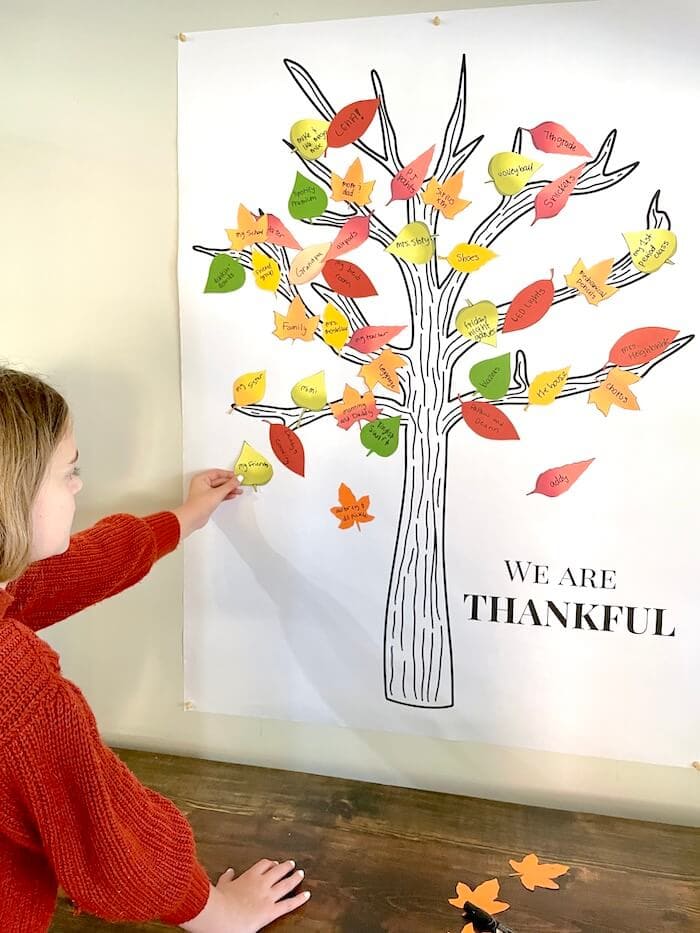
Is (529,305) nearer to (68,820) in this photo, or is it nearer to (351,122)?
(351,122)

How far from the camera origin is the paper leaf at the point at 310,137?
106 cm

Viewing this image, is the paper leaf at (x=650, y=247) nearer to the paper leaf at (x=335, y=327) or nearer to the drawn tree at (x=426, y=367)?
the drawn tree at (x=426, y=367)

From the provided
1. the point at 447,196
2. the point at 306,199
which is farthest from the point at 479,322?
the point at 306,199

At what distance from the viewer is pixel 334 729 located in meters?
1.22

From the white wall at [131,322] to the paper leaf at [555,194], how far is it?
16.1 inches

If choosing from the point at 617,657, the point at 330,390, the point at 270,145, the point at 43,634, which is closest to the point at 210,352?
the point at 330,390

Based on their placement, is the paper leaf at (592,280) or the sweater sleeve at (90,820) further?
the paper leaf at (592,280)

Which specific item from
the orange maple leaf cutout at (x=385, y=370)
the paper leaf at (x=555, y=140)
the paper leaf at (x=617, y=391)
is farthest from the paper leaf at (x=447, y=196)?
the paper leaf at (x=617, y=391)

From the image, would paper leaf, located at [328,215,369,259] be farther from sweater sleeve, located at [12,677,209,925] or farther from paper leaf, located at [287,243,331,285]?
sweater sleeve, located at [12,677,209,925]

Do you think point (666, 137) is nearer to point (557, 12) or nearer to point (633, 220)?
point (633, 220)

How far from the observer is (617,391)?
102 cm

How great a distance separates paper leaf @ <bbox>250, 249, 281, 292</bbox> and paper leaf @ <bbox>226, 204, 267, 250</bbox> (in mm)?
19

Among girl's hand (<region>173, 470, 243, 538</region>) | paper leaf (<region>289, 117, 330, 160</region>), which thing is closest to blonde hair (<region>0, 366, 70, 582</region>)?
girl's hand (<region>173, 470, 243, 538</region>)

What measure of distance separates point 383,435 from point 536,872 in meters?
0.64
